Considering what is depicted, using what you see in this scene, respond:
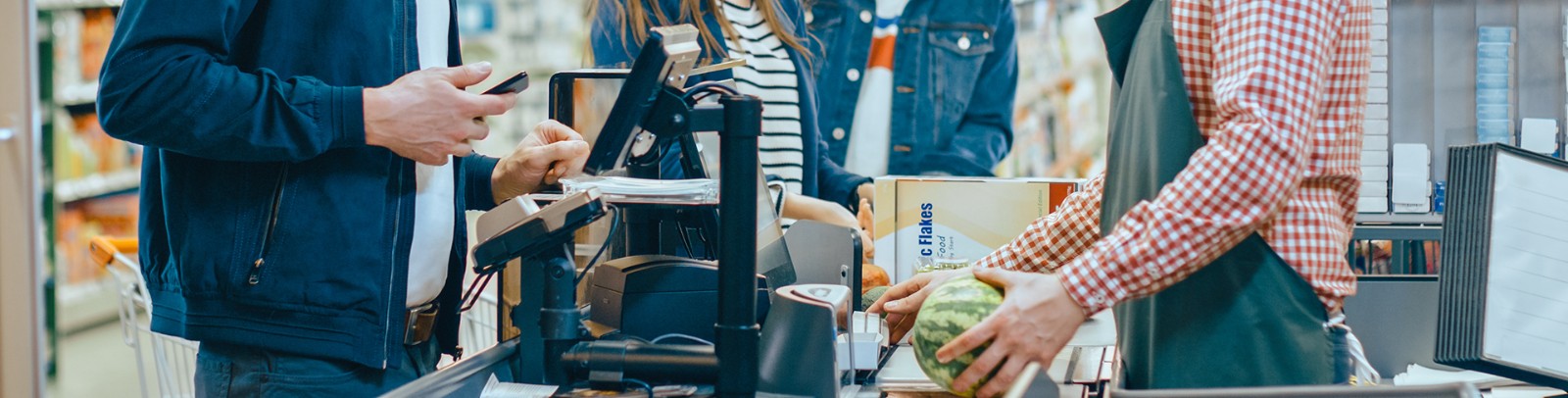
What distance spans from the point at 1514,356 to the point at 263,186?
164cm

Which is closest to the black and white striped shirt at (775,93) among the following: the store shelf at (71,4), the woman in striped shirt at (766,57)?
the woman in striped shirt at (766,57)

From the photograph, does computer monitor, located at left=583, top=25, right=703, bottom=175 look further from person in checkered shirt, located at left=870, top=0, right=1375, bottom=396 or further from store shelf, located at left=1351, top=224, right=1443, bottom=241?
store shelf, located at left=1351, top=224, right=1443, bottom=241

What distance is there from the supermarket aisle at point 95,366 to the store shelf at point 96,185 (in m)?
0.51

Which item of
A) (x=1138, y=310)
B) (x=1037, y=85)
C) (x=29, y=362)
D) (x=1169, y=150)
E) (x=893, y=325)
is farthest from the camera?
(x=1037, y=85)

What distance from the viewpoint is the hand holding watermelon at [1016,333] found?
131 cm

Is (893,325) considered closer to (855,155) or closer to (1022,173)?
(855,155)

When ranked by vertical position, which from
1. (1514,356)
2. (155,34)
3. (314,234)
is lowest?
(1514,356)

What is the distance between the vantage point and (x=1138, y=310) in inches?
57.2

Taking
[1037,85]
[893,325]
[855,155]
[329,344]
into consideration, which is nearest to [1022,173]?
[1037,85]

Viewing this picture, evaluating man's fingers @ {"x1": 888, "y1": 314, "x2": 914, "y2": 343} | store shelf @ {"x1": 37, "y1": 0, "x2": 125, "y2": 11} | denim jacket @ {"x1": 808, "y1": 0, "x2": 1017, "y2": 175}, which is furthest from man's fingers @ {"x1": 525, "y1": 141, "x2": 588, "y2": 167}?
store shelf @ {"x1": 37, "y1": 0, "x2": 125, "y2": 11}

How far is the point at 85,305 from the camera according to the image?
4.46 metres

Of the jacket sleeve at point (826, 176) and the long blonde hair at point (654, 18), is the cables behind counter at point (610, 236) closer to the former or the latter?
the long blonde hair at point (654, 18)

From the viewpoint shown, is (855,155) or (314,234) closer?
(314,234)

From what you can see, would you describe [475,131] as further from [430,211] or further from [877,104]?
[877,104]
